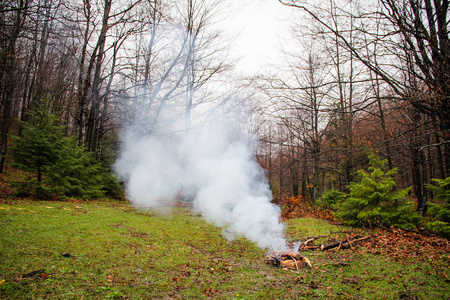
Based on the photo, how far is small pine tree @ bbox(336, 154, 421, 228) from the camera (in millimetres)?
7798

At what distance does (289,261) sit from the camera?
5.44 m

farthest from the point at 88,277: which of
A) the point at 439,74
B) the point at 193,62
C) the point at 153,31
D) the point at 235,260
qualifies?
the point at 153,31

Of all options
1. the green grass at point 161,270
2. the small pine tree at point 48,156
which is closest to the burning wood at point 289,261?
the green grass at point 161,270

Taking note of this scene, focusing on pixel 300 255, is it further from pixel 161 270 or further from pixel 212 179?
pixel 212 179

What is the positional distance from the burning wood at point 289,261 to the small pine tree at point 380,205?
3.98 meters

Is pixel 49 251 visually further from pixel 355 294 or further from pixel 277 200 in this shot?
pixel 277 200

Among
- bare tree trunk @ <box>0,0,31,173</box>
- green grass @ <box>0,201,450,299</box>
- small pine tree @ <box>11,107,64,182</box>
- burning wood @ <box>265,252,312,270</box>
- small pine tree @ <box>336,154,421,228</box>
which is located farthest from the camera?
small pine tree @ <box>11,107,64,182</box>

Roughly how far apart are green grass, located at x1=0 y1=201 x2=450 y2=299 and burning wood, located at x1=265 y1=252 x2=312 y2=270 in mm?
212

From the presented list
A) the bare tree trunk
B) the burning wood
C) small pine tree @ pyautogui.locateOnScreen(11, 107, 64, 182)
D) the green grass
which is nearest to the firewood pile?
the burning wood

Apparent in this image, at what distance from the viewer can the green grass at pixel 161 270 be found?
11.1 feet

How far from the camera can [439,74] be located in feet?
19.5

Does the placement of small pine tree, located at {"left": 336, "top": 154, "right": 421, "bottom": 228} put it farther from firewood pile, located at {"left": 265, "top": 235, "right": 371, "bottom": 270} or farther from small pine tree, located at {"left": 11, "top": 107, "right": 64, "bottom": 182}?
small pine tree, located at {"left": 11, "top": 107, "right": 64, "bottom": 182}

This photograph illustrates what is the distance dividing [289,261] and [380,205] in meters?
5.02

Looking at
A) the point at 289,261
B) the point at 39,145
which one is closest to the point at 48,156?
the point at 39,145
